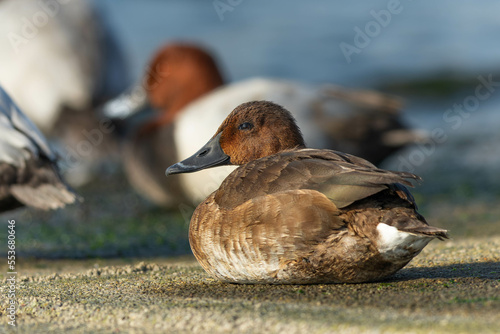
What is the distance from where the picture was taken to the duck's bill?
4102mm

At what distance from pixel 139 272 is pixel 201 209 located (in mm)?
820

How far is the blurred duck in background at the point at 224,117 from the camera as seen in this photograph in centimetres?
747

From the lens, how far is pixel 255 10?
71.3 feet

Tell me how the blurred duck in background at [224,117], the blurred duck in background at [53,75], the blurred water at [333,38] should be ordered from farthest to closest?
the blurred water at [333,38] < the blurred duck in background at [53,75] < the blurred duck in background at [224,117]

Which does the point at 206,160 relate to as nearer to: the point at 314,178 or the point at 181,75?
the point at 314,178

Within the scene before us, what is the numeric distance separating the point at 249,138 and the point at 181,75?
15.9 ft
